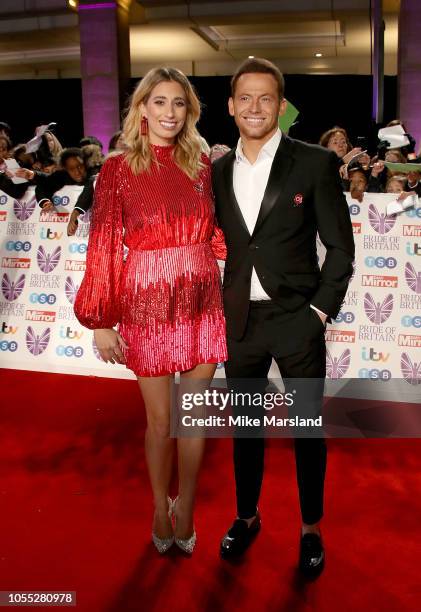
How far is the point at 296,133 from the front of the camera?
1342 cm

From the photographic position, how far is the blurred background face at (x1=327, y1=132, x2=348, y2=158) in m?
4.55

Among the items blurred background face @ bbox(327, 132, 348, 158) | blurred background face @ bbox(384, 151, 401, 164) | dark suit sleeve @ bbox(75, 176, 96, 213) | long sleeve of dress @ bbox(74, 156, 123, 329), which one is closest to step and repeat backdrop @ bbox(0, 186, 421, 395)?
dark suit sleeve @ bbox(75, 176, 96, 213)

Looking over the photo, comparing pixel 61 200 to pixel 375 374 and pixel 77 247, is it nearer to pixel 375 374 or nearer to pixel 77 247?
pixel 77 247

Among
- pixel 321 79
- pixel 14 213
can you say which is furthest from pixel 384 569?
pixel 321 79

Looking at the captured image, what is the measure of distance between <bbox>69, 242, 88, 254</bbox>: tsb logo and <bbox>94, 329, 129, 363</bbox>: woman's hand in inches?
85.4

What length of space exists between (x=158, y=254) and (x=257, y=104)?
1.83 ft

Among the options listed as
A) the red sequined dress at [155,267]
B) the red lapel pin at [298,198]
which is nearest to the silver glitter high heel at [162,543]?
the red sequined dress at [155,267]

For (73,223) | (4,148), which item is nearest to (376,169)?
(73,223)

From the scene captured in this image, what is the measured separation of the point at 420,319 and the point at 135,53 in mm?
11716

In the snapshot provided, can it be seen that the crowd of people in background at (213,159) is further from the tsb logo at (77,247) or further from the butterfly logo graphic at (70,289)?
the butterfly logo graphic at (70,289)

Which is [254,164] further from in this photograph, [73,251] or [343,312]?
[73,251]

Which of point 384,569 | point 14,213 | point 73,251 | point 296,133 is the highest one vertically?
point 296,133

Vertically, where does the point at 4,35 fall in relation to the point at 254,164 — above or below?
above

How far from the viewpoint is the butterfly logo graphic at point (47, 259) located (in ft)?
13.7
